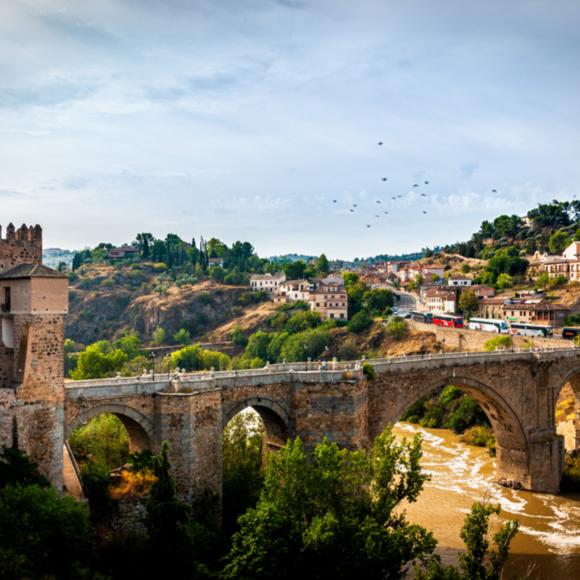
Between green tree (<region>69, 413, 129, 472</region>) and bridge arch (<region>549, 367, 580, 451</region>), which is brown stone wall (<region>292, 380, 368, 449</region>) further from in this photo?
bridge arch (<region>549, 367, 580, 451</region>)

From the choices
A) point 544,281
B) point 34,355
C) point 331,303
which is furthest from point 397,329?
point 34,355

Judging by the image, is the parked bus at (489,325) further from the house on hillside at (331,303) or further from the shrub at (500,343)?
the house on hillside at (331,303)

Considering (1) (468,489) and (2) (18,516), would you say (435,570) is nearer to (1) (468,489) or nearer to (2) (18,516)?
(2) (18,516)

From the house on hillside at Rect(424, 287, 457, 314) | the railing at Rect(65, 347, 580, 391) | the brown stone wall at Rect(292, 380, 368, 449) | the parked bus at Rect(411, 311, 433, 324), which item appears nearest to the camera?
the railing at Rect(65, 347, 580, 391)

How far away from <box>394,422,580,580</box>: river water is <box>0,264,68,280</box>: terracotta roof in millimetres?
20139

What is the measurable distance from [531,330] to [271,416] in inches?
1692

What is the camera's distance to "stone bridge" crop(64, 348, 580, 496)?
22.4m

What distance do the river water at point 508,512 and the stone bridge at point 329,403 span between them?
2.10m

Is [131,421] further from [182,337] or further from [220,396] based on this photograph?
[182,337]

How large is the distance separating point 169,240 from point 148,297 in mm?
27636

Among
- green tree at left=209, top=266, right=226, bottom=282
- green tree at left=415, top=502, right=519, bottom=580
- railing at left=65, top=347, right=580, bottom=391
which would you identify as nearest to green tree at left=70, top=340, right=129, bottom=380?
railing at left=65, top=347, right=580, bottom=391

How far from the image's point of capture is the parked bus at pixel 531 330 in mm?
61250

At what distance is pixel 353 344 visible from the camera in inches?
2987

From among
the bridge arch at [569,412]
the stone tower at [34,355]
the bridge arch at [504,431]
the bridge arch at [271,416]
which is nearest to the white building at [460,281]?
A: the bridge arch at [569,412]
